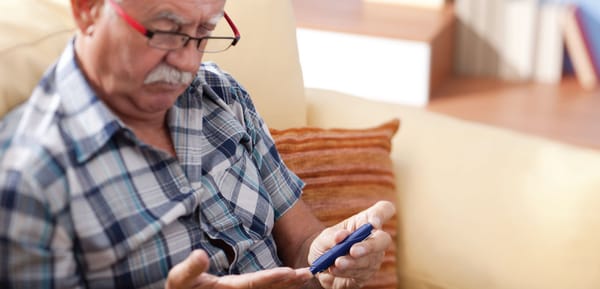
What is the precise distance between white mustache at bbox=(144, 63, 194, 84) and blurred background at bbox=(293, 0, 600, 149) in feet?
5.95

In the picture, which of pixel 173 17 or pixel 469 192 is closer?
pixel 173 17

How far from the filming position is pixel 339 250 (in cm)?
141

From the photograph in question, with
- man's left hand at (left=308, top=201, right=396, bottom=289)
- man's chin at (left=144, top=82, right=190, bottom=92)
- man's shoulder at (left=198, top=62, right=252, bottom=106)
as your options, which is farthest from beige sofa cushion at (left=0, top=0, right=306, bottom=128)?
man's left hand at (left=308, top=201, right=396, bottom=289)

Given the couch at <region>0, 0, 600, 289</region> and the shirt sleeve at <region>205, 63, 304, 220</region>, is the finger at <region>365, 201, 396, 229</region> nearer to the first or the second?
the shirt sleeve at <region>205, 63, 304, 220</region>

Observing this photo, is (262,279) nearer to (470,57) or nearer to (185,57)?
(185,57)

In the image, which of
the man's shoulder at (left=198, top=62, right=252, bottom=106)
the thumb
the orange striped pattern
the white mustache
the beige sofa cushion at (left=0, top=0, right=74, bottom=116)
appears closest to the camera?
the thumb

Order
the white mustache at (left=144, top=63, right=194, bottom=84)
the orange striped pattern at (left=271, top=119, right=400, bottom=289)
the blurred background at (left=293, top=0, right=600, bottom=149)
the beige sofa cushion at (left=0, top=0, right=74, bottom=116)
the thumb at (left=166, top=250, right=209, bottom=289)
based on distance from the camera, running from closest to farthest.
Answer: the thumb at (left=166, top=250, right=209, bottom=289) → the white mustache at (left=144, top=63, right=194, bottom=84) → the beige sofa cushion at (left=0, top=0, right=74, bottom=116) → the orange striped pattern at (left=271, top=119, right=400, bottom=289) → the blurred background at (left=293, top=0, right=600, bottom=149)

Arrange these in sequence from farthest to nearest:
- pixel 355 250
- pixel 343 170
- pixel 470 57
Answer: pixel 470 57 → pixel 343 170 → pixel 355 250

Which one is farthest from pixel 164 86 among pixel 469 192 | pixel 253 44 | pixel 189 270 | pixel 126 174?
pixel 469 192

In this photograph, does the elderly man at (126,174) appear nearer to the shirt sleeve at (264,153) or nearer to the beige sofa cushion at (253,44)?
the shirt sleeve at (264,153)

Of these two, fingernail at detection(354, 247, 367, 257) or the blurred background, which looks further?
the blurred background

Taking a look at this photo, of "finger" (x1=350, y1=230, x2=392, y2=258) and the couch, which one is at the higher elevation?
"finger" (x1=350, y1=230, x2=392, y2=258)

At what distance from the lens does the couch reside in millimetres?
1727

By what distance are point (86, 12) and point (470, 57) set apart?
232 cm
